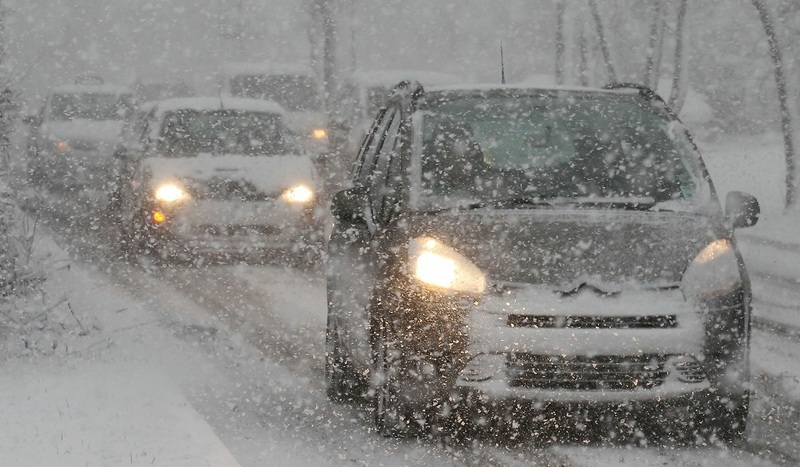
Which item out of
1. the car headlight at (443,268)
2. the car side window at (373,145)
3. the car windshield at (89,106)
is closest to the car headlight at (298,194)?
the car side window at (373,145)

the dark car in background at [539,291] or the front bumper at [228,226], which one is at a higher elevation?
the dark car in background at [539,291]

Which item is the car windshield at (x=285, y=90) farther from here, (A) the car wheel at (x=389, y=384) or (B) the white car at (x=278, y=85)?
(A) the car wheel at (x=389, y=384)

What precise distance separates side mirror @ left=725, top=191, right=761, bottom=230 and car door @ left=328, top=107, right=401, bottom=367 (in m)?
1.65

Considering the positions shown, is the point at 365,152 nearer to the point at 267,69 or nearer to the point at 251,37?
the point at 267,69

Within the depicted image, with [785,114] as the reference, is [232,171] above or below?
above

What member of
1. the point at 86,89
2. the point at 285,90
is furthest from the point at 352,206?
the point at 285,90

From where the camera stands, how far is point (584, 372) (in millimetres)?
5238

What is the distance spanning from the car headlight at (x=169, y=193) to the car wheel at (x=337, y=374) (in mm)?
5364

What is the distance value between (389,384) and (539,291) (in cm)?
78

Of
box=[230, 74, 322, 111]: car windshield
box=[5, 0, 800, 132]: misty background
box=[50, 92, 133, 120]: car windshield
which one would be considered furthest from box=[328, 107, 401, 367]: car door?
box=[5, 0, 800, 132]: misty background

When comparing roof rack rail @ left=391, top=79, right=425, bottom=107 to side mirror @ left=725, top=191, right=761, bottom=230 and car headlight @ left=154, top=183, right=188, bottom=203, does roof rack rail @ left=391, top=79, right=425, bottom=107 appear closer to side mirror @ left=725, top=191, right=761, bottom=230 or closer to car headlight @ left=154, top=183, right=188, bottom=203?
side mirror @ left=725, top=191, right=761, bottom=230

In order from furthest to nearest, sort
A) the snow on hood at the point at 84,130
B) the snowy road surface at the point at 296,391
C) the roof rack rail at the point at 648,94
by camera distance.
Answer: the snow on hood at the point at 84,130 < the roof rack rail at the point at 648,94 < the snowy road surface at the point at 296,391

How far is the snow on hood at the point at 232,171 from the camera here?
11.7 m

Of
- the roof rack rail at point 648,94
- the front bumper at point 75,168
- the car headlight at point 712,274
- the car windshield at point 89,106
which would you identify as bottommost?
the front bumper at point 75,168
